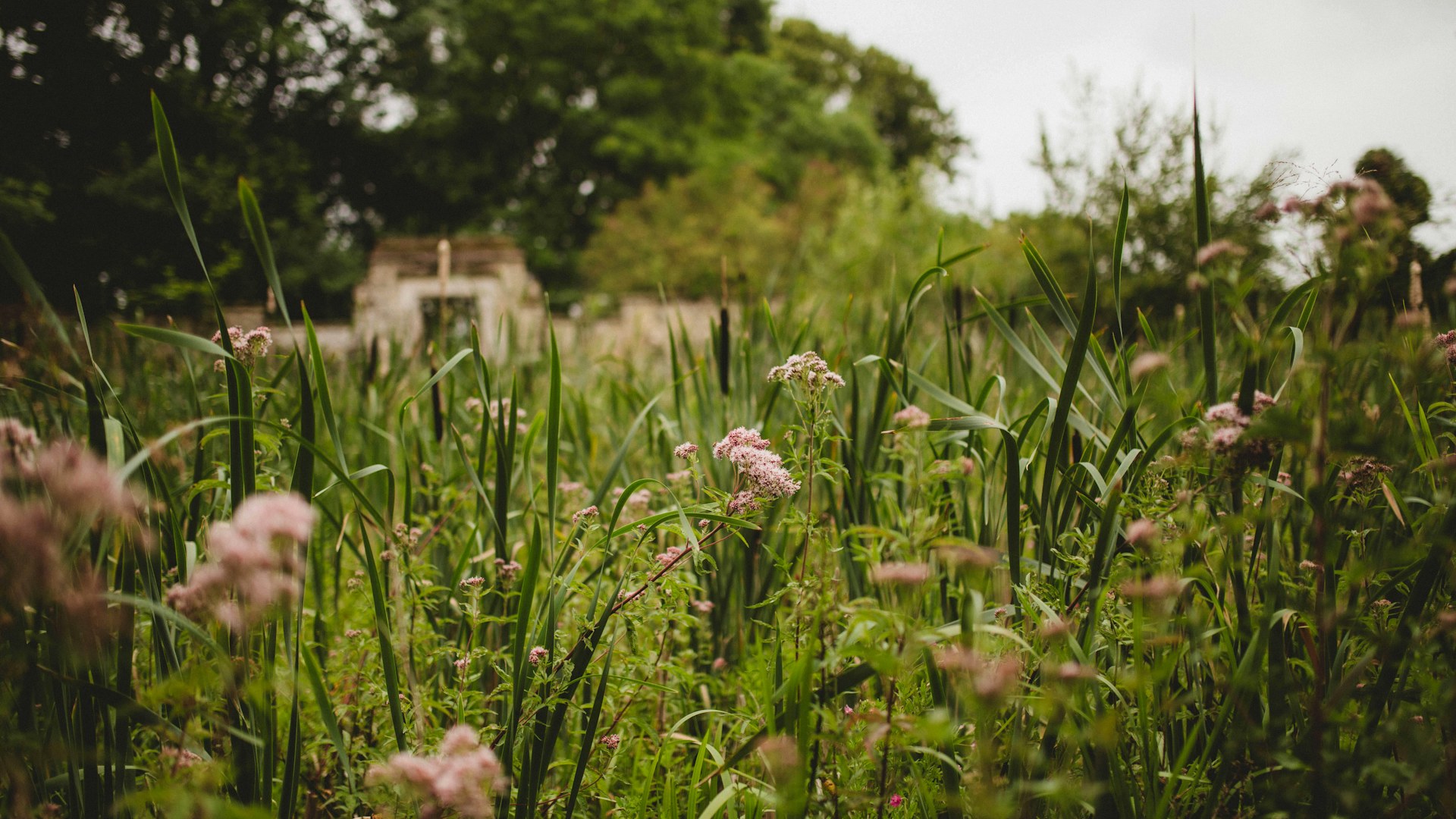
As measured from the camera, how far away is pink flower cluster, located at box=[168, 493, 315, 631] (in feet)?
1.63

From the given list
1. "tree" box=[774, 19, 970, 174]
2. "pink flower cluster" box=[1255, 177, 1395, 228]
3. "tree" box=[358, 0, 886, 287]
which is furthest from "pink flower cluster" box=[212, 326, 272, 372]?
"tree" box=[774, 19, 970, 174]

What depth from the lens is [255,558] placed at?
0.49 m

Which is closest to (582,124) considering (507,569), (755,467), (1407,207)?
(1407,207)

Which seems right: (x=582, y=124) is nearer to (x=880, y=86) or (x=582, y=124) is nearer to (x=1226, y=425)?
(x=880, y=86)

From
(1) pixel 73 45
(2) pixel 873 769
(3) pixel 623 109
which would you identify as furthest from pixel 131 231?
(3) pixel 623 109

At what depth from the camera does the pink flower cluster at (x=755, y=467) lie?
946 millimetres

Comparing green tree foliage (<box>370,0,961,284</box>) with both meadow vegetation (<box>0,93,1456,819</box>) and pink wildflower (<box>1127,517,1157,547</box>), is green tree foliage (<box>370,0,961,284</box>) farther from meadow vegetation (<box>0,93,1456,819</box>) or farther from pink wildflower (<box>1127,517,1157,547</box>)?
pink wildflower (<box>1127,517,1157,547</box>)

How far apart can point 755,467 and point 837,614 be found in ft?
0.75

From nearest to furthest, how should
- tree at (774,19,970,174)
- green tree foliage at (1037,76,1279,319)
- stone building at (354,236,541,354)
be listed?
green tree foliage at (1037,76,1279,319) → stone building at (354,236,541,354) → tree at (774,19,970,174)

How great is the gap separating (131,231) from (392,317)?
583 centimetres

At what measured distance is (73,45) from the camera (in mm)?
2098

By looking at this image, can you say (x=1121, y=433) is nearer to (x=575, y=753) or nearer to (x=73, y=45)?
(x=575, y=753)

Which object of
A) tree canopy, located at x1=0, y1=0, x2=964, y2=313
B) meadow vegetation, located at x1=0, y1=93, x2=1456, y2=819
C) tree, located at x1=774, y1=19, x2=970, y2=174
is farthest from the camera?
tree, located at x1=774, y1=19, x2=970, y2=174

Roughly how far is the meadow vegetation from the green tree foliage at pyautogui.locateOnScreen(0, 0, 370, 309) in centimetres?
95
